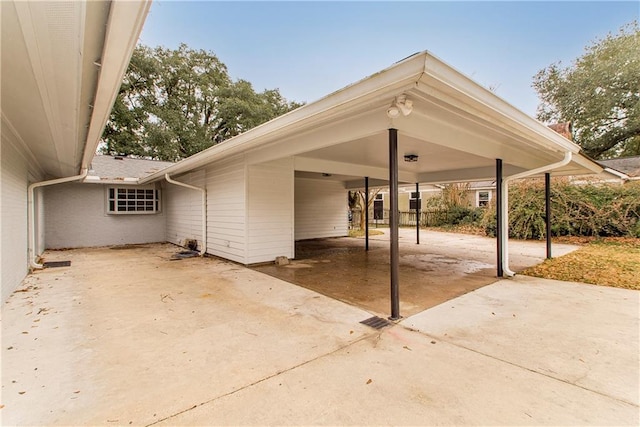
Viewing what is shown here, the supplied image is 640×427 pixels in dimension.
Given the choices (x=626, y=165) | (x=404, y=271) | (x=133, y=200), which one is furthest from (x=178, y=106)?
(x=626, y=165)

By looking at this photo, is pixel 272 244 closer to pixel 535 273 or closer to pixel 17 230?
pixel 17 230

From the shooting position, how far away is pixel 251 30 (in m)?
13.6

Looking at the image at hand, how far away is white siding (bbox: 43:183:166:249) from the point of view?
9.12 m

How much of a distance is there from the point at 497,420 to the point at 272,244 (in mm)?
5610

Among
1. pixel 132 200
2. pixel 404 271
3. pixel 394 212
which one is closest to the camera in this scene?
pixel 394 212

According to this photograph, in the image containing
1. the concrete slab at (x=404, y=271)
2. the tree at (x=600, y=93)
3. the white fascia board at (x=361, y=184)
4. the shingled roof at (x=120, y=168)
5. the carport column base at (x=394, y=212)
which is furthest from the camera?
the tree at (x=600, y=93)

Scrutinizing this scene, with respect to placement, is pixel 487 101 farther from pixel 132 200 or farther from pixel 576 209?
pixel 576 209

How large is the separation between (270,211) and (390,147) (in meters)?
4.05

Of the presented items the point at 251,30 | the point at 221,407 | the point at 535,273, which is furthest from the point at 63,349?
the point at 251,30

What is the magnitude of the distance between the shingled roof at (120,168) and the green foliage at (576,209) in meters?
13.4

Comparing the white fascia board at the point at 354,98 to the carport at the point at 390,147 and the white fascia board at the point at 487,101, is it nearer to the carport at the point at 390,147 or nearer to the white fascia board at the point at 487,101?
the carport at the point at 390,147

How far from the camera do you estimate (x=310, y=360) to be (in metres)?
2.44

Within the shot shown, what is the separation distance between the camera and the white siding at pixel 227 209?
21.3ft

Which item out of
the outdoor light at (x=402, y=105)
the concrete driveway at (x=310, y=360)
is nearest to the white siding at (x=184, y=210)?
the concrete driveway at (x=310, y=360)
